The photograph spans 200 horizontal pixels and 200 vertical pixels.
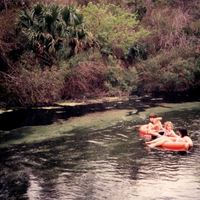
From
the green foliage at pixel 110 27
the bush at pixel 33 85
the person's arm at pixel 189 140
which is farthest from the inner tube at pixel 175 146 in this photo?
the green foliage at pixel 110 27

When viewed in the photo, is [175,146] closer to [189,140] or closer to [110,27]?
[189,140]

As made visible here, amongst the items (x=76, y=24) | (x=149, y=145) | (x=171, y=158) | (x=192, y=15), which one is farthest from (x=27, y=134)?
(x=192, y=15)

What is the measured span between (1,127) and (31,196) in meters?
9.73

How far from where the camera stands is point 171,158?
56.9 feet

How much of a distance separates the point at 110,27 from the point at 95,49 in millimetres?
2063

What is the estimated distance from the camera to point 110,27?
111ft

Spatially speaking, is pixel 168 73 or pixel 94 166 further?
pixel 168 73

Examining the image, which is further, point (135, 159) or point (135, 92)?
point (135, 92)

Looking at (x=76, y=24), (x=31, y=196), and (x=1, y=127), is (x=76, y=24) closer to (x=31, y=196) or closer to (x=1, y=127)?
(x=1, y=127)

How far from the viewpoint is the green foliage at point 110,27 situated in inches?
1320

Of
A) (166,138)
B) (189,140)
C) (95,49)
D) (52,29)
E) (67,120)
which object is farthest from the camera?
(95,49)

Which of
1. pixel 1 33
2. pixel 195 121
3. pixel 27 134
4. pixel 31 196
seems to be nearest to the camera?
pixel 31 196

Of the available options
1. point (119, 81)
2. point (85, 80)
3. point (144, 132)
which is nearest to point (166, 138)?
point (144, 132)

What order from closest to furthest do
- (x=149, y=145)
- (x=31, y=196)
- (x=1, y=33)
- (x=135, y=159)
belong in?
(x=31, y=196), (x=135, y=159), (x=149, y=145), (x=1, y=33)
